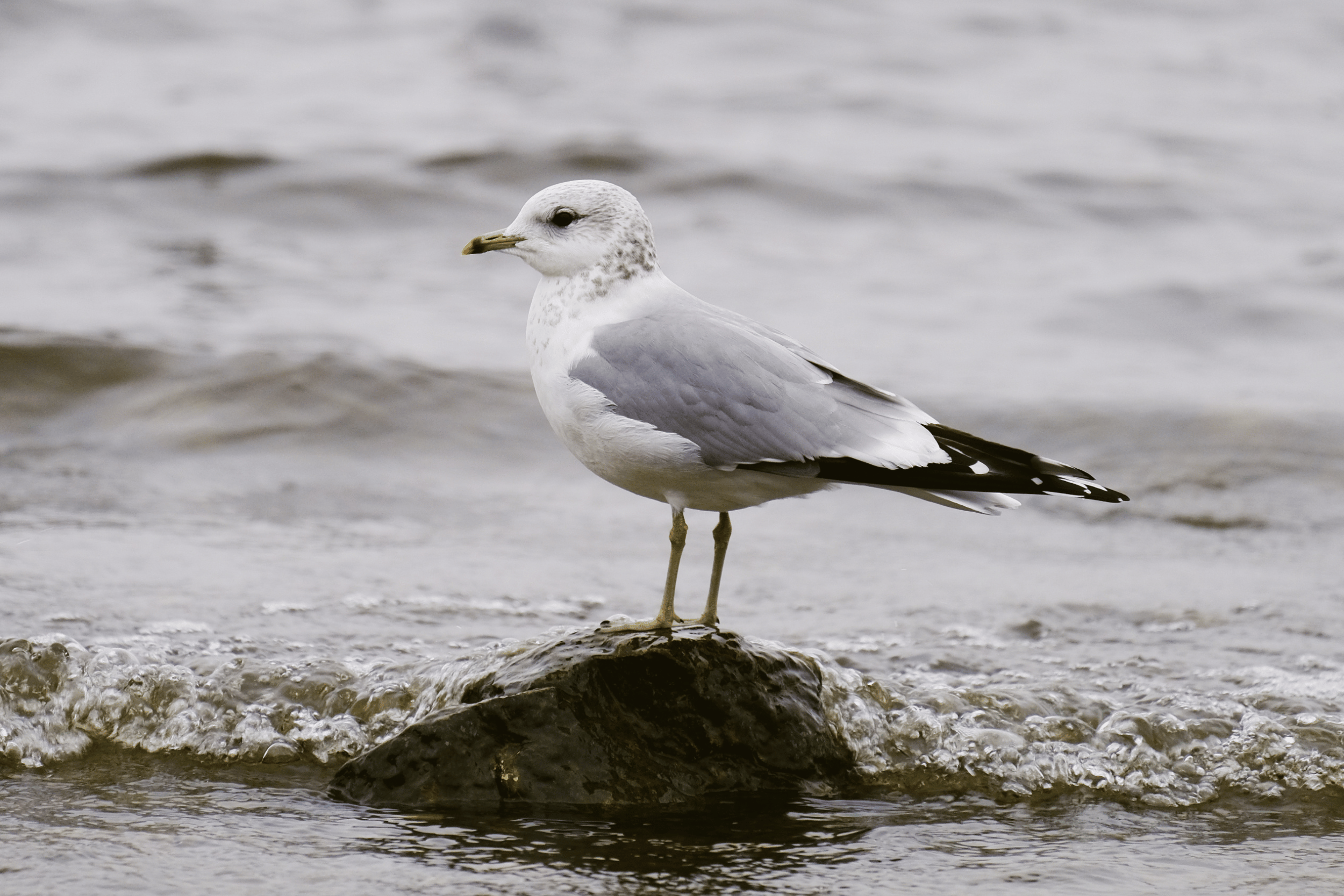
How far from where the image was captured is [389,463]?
814 cm

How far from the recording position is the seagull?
4.16m

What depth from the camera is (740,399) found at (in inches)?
168

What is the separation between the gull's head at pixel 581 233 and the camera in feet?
14.8

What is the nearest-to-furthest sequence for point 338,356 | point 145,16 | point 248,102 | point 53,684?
1. point 53,684
2. point 338,356
3. point 248,102
4. point 145,16

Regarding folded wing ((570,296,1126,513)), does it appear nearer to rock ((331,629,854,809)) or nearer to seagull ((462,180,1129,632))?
seagull ((462,180,1129,632))

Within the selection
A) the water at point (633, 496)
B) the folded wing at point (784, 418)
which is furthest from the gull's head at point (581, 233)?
the water at point (633, 496)

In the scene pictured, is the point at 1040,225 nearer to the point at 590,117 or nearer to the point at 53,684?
the point at 590,117

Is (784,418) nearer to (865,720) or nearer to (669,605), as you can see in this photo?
(669,605)

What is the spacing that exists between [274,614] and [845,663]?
2.06 metres

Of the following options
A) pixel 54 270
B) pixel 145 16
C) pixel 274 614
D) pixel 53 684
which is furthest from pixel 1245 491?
pixel 145 16

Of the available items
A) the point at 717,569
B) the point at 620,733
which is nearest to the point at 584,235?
the point at 717,569

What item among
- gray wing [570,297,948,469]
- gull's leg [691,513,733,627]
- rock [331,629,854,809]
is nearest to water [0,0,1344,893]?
rock [331,629,854,809]

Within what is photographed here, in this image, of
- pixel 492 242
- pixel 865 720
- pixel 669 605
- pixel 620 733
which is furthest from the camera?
pixel 865 720

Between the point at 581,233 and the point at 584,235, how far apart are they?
11 millimetres
